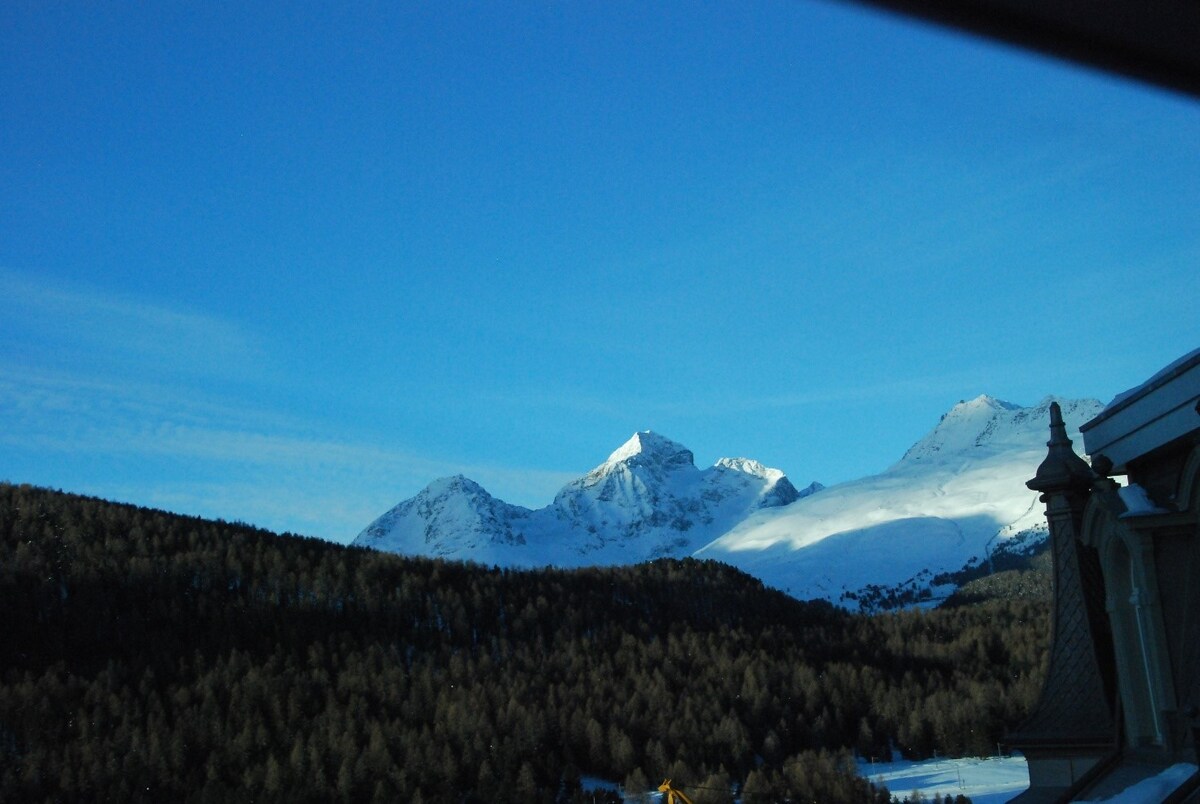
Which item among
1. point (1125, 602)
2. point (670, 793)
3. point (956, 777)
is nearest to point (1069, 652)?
point (1125, 602)

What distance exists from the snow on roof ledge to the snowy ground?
65.9 meters

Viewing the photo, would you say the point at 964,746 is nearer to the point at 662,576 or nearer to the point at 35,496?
the point at 662,576

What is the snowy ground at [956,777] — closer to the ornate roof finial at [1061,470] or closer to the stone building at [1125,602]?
the stone building at [1125,602]

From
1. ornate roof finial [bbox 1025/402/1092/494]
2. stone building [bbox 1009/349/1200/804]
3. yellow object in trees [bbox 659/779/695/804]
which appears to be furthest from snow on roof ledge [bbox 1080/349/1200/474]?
yellow object in trees [bbox 659/779/695/804]

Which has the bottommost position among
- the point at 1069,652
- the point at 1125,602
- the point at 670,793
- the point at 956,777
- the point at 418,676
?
the point at 956,777

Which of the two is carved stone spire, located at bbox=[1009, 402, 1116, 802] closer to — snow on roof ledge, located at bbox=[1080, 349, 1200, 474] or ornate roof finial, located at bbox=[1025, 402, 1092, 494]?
ornate roof finial, located at bbox=[1025, 402, 1092, 494]

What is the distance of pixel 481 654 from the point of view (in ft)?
370

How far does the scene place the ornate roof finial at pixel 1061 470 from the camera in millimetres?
15812

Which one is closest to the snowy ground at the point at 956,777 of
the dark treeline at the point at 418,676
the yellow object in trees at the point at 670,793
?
the dark treeline at the point at 418,676

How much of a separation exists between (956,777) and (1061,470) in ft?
257

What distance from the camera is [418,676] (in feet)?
340

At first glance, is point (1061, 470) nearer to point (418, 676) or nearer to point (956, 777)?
point (956, 777)

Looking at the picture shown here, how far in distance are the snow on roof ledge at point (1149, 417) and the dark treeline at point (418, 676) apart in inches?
2498

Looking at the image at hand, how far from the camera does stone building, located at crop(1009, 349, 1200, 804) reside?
1262cm
